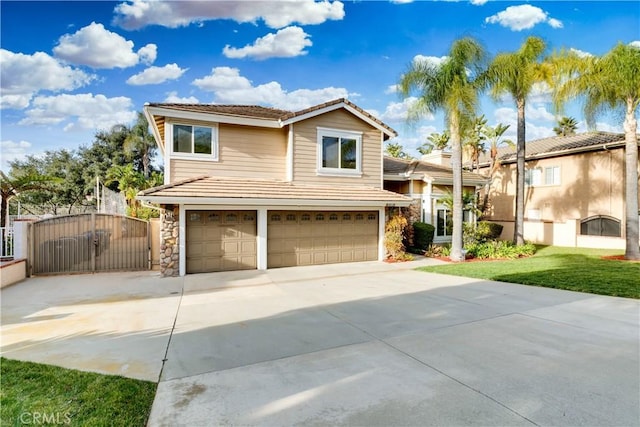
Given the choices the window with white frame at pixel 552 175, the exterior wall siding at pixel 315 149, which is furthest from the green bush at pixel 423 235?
the window with white frame at pixel 552 175

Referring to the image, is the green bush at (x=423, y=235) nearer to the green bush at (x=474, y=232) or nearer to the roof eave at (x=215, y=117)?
the green bush at (x=474, y=232)

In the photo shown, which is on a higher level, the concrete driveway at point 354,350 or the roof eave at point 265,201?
the roof eave at point 265,201

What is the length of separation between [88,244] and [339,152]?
9771mm

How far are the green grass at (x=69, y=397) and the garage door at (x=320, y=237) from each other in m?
8.55

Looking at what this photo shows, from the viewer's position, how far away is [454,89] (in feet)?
44.3

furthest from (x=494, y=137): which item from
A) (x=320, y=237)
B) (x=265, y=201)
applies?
(x=265, y=201)

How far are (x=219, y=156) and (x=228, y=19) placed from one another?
8.02 metres

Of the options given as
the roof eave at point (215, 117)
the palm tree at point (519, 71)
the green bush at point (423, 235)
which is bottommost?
the green bush at point (423, 235)

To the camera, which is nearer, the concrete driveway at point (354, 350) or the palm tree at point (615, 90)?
the concrete driveway at point (354, 350)

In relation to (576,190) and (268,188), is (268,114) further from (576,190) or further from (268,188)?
(576,190)

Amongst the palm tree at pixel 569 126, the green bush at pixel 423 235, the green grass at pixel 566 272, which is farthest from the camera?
the palm tree at pixel 569 126

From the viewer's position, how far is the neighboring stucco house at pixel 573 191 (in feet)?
58.1

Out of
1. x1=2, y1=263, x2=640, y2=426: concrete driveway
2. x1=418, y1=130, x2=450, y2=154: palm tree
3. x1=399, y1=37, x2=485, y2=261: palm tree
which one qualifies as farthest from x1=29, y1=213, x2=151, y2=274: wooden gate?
x1=418, y1=130, x2=450, y2=154: palm tree

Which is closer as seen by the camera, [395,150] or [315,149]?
[315,149]
